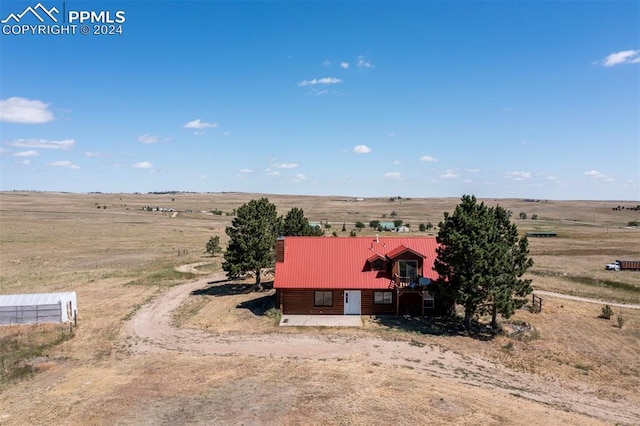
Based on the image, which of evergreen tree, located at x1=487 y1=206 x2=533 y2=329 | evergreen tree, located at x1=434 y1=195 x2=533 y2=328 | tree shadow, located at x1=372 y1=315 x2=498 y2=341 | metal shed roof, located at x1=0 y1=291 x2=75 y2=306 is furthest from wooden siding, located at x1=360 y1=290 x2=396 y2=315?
metal shed roof, located at x1=0 y1=291 x2=75 y2=306

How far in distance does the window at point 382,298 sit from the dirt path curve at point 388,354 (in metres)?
6.99

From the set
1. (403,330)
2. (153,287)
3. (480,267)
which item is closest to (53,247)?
(153,287)

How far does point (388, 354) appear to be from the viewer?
29078 millimetres

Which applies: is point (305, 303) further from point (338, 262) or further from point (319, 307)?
point (338, 262)

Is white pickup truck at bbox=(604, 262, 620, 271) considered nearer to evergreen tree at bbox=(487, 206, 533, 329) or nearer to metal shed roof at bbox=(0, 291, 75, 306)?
evergreen tree at bbox=(487, 206, 533, 329)

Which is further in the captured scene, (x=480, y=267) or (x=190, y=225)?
(x=190, y=225)

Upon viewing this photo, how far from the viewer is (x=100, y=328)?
116 ft

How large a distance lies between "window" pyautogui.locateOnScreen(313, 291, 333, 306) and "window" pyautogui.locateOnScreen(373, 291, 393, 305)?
3947 mm

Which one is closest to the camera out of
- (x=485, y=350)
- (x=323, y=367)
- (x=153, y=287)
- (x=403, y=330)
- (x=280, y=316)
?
(x=323, y=367)

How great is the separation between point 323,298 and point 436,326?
9.91 metres

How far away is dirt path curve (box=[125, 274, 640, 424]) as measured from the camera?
22969mm

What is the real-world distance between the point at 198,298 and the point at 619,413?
36.8 metres

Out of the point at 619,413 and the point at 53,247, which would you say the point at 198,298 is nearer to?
the point at 619,413

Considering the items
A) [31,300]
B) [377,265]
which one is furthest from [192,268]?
[377,265]
